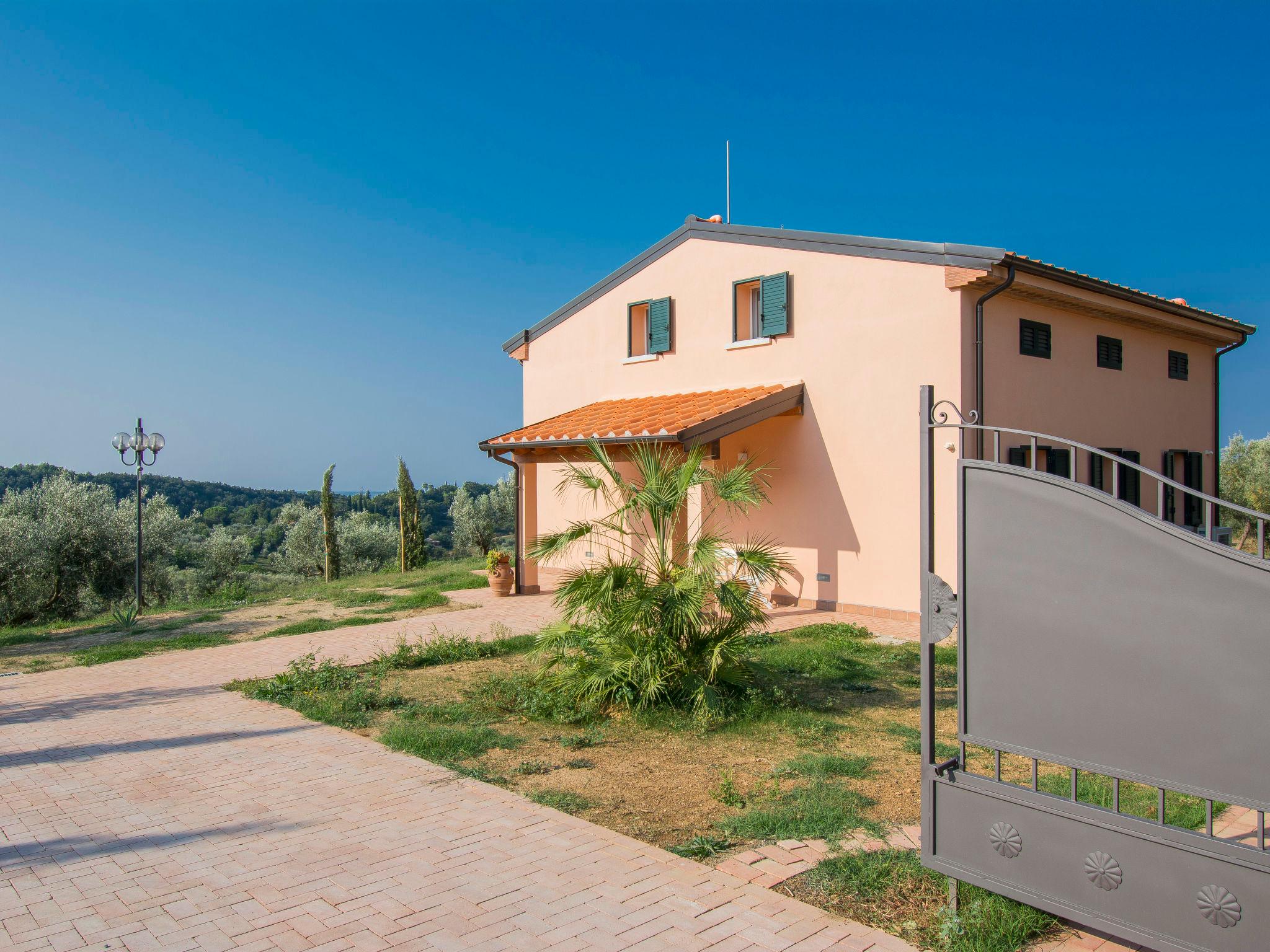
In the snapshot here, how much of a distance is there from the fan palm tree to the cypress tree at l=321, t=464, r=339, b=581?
66.0 feet

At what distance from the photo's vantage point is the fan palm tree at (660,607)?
21.3 ft

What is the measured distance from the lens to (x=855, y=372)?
1143 centimetres

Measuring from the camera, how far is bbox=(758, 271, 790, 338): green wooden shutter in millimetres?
12227

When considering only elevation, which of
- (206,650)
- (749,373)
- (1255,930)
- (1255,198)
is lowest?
(206,650)

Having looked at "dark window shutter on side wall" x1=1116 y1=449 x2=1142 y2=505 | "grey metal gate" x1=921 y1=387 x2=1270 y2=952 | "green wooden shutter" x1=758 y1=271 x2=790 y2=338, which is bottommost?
"grey metal gate" x1=921 y1=387 x2=1270 y2=952

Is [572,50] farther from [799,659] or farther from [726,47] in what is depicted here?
[799,659]

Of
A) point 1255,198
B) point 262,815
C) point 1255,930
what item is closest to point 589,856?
point 262,815

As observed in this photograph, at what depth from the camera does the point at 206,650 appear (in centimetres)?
1062

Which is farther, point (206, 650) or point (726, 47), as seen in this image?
point (726, 47)

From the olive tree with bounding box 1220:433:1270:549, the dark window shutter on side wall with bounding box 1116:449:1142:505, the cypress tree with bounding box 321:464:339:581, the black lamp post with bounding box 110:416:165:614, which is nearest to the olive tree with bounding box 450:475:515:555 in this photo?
the cypress tree with bounding box 321:464:339:581

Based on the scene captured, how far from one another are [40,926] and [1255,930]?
4.68 meters

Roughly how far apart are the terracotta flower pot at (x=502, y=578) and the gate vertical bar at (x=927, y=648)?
11671mm

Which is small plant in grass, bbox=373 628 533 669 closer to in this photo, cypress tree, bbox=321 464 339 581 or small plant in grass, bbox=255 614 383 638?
small plant in grass, bbox=255 614 383 638

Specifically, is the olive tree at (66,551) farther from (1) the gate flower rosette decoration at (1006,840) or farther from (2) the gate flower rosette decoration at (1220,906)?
(2) the gate flower rosette decoration at (1220,906)
